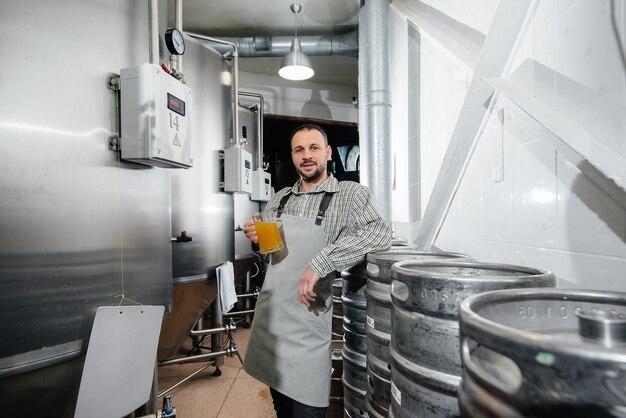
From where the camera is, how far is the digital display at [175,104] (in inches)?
64.2

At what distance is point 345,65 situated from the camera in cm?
562

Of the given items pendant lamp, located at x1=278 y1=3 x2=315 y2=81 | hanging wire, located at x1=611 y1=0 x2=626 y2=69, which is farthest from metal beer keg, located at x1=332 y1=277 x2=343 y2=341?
pendant lamp, located at x1=278 y1=3 x2=315 y2=81

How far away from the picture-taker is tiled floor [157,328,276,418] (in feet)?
8.74

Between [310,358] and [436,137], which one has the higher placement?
[436,137]

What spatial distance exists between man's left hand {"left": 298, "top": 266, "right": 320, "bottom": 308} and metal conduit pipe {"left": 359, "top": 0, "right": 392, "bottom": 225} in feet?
4.69

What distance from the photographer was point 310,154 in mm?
1960

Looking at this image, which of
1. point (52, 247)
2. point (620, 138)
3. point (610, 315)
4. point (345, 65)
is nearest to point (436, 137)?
point (620, 138)

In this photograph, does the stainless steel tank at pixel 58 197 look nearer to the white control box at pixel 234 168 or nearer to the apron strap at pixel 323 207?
the apron strap at pixel 323 207

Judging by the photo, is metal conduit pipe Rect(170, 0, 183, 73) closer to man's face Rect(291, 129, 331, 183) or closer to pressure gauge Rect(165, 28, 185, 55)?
pressure gauge Rect(165, 28, 185, 55)

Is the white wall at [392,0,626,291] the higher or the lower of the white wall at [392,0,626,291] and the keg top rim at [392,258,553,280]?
the higher

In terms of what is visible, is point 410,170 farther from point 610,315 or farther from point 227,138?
point 610,315

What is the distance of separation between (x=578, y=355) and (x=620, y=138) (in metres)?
0.70

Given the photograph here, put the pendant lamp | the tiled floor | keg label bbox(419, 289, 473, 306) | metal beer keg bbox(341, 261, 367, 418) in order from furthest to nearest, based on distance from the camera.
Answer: the pendant lamp
the tiled floor
metal beer keg bbox(341, 261, 367, 418)
keg label bbox(419, 289, 473, 306)

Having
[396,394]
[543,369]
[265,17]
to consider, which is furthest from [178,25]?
[265,17]
